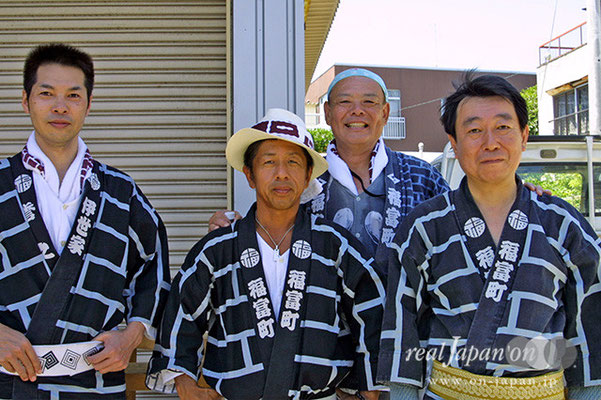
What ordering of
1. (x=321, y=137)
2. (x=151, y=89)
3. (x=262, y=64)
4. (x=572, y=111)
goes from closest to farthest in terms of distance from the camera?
(x=262, y=64) → (x=151, y=89) → (x=572, y=111) → (x=321, y=137)

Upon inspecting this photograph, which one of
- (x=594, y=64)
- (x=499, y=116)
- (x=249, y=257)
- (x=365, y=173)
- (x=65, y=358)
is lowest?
(x=65, y=358)

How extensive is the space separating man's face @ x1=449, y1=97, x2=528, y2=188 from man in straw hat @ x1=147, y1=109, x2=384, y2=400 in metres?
0.54

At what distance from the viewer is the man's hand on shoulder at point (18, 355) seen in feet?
6.37

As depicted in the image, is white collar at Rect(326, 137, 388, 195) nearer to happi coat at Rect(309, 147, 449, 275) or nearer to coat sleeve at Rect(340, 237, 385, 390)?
happi coat at Rect(309, 147, 449, 275)

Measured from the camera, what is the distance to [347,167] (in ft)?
8.91

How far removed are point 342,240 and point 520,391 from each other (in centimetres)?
81

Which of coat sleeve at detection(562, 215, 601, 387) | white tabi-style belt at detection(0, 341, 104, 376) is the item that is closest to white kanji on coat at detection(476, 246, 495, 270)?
coat sleeve at detection(562, 215, 601, 387)

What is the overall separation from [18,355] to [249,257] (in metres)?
0.84

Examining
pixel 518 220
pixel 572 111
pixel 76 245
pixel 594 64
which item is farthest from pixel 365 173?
pixel 572 111

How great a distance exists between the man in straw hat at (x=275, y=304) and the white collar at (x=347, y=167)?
38 centimetres

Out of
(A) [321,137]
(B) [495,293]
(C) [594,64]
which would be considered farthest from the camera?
(A) [321,137]

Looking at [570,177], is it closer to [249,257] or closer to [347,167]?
[347,167]

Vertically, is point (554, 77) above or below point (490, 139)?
above

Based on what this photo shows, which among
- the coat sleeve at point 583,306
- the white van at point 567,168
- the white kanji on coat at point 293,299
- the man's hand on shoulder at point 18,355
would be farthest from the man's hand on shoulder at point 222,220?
the white van at point 567,168
